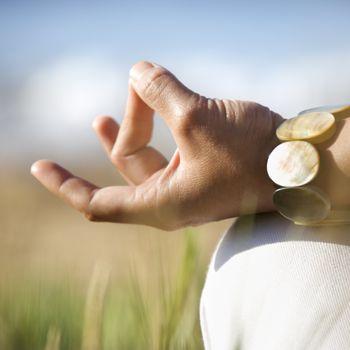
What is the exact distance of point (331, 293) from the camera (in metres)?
0.85

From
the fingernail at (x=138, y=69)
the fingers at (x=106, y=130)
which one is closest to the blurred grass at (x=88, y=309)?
the fingernail at (x=138, y=69)

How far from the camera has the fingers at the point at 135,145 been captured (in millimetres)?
Answer: 1221

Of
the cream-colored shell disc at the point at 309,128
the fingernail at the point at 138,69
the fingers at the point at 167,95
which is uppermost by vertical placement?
the fingernail at the point at 138,69

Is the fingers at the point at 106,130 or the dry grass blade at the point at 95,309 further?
the fingers at the point at 106,130

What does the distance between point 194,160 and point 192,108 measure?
2.6 inches

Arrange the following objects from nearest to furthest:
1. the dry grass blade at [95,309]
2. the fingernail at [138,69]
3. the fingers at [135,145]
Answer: the dry grass blade at [95,309] < the fingernail at [138,69] < the fingers at [135,145]

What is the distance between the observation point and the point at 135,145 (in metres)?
1.28

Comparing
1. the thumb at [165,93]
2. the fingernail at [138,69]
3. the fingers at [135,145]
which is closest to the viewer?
the thumb at [165,93]

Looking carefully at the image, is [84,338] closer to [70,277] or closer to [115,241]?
[70,277]

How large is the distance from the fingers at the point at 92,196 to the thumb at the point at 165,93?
0.12 metres

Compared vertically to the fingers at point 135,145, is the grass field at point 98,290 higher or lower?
lower

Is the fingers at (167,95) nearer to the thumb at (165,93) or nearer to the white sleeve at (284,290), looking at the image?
the thumb at (165,93)

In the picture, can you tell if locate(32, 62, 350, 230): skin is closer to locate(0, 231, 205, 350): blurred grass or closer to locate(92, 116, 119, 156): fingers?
locate(0, 231, 205, 350): blurred grass

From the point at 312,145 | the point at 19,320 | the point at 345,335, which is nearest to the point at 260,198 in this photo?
the point at 312,145
